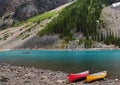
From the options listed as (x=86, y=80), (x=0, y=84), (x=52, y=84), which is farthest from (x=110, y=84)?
(x=0, y=84)

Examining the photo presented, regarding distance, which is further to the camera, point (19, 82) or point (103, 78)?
point (103, 78)

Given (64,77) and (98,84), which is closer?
(98,84)

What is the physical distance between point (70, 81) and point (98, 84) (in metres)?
6.35

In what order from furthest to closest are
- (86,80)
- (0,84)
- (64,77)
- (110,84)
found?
(64,77), (86,80), (110,84), (0,84)

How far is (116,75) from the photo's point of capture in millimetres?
62781

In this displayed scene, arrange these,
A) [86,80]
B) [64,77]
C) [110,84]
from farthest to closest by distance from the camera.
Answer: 1. [64,77]
2. [86,80]
3. [110,84]

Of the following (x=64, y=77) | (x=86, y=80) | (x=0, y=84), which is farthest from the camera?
(x=64, y=77)

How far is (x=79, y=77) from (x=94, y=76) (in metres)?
3.45

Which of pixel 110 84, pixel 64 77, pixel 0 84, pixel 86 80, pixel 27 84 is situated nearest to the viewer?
pixel 0 84

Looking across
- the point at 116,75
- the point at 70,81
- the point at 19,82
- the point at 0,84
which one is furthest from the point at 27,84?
the point at 116,75

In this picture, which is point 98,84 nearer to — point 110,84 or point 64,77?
point 110,84

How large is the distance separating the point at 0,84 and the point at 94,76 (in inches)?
678

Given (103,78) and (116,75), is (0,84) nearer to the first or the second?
(103,78)

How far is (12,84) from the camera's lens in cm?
A: 4441
